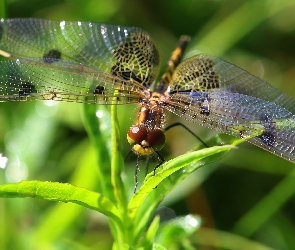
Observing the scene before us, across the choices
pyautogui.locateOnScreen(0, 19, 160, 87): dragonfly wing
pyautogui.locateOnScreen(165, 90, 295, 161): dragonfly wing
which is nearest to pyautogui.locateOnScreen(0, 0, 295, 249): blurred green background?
pyautogui.locateOnScreen(0, 19, 160, 87): dragonfly wing

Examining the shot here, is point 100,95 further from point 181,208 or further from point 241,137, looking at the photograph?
point 181,208

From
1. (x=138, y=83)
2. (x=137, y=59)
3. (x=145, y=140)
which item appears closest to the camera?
(x=145, y=140)

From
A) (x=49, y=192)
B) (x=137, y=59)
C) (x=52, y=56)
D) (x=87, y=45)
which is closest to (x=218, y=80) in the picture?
(x=137, y=59)

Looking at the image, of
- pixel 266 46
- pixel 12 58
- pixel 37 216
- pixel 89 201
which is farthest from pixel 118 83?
pixel 266 46

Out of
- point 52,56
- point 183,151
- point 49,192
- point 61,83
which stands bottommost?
point 183,151

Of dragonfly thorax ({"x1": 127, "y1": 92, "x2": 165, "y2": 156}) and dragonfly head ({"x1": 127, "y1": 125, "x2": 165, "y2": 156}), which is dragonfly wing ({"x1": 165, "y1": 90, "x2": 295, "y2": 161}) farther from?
dragonfly head ({"x1": 127, "y1": 125, "x2": 165, "y2": 156})

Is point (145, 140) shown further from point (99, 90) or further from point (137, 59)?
point (137, 59)

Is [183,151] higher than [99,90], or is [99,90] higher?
[99,90]
